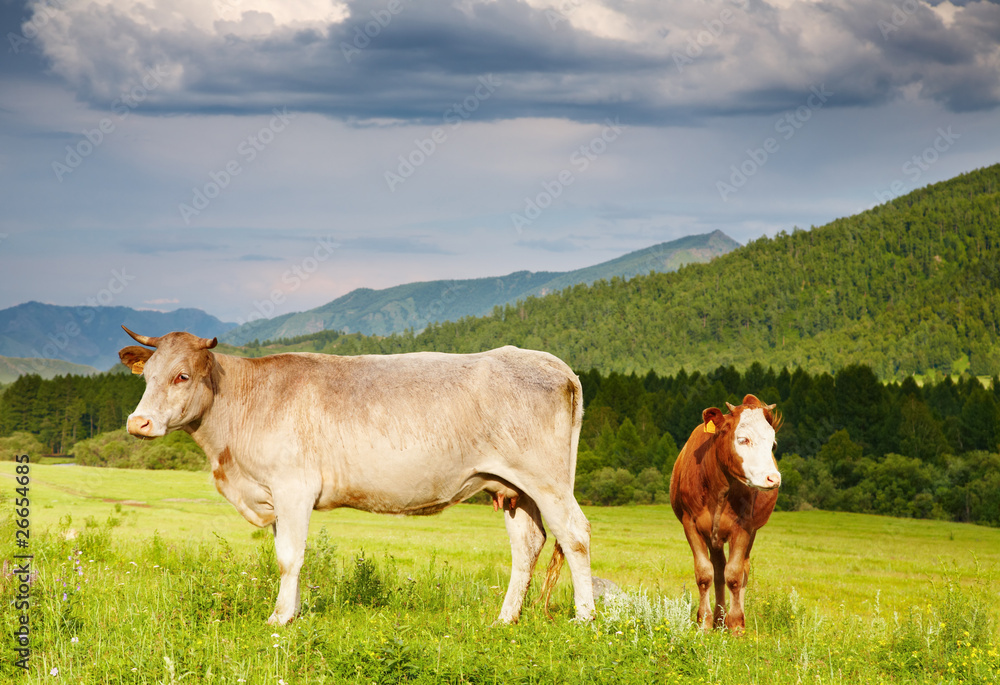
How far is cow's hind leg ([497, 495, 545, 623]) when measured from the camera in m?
9.43

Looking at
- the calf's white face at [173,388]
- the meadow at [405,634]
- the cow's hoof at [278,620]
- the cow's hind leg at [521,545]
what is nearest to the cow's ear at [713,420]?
the meadow at [405,634]

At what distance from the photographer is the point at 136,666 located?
721cm

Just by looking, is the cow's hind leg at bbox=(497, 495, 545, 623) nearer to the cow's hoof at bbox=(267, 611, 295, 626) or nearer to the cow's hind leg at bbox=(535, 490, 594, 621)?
the cow's hind leg at bbox=(535, 490, 594, 621)

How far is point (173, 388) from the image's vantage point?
904cm

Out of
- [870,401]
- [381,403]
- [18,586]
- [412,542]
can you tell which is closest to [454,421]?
[381,403]

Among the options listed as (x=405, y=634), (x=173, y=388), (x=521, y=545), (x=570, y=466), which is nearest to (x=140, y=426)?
(x=173, y=388)

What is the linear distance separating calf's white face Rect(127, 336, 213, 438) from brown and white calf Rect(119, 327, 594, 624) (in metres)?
0.01

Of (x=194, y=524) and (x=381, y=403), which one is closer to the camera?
(x=381, y=403)

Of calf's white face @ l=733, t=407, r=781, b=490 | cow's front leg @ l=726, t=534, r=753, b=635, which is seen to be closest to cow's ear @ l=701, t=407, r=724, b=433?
calf's white face @ l=733, t=407, r=781, b=490

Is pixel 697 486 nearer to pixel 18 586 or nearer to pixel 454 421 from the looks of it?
pixel 454 421

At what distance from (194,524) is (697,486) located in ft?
97.5

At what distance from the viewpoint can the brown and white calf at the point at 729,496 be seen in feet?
30.8

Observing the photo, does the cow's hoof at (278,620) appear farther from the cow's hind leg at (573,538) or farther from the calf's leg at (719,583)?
the calf's leg at (719,583)

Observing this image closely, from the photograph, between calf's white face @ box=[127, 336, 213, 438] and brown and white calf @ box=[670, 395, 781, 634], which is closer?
calf's white face @ box=[127, 336, 213, 438]
